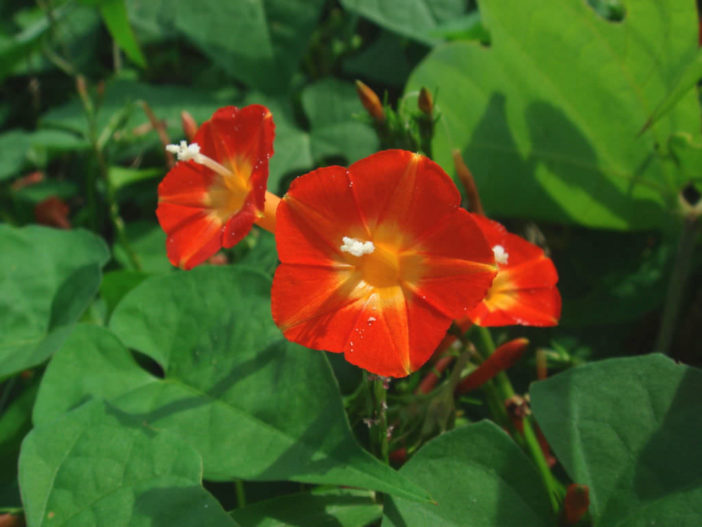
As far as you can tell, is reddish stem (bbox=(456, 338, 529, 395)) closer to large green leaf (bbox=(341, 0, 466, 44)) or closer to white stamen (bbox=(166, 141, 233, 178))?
white stamen (bbox=(166, 141, 233, 178))

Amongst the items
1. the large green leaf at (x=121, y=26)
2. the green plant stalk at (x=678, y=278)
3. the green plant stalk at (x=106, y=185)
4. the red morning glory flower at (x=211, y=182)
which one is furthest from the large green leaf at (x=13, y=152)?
the green plant stalk at (x=678, y=278)

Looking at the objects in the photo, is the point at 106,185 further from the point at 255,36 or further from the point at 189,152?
the point at 189,152

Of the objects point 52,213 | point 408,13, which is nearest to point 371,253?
point 408,13

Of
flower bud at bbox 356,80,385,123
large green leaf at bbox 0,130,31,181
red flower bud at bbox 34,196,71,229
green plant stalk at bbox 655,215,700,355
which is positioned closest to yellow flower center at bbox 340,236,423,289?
flower bud at bbox 356,80,385,123

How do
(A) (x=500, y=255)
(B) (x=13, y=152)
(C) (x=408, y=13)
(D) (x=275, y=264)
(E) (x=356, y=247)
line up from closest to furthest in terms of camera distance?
(E) (x=356, y=247), (A) (x=500, y=255), (D) (x=275, y=264), (C) (x=408, y=13), (B) (x=13, y=152)

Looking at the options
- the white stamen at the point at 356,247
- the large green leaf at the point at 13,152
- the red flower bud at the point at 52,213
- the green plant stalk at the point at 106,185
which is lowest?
the red flower bud at the point at 52,213

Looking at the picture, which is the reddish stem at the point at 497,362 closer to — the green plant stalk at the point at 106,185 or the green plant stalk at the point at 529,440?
the green plant stalk at the point at 529,440
